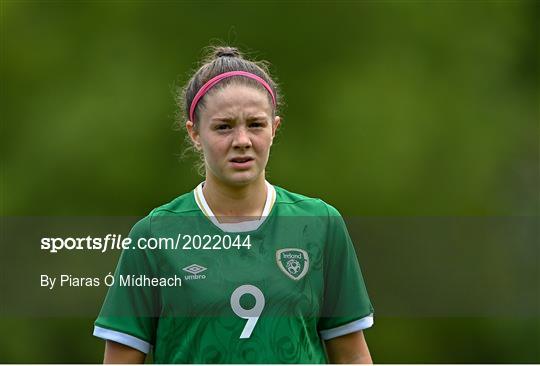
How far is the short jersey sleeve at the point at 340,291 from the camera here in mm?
4336

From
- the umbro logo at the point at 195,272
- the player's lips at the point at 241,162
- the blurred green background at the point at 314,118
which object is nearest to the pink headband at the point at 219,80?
the player's lips at the point at 241,162

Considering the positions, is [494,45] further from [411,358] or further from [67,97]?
[67,97]

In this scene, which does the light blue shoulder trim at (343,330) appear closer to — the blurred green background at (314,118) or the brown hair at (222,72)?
the brown hair at (222,72)

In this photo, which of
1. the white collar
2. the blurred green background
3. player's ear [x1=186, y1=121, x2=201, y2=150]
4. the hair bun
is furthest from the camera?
the blurred green background

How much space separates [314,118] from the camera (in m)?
10.9

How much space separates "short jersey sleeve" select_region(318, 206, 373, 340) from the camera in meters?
4.34

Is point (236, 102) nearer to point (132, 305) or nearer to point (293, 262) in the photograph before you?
point (293, 262)

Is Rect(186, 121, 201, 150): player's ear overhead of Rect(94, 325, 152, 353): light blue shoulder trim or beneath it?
overhead

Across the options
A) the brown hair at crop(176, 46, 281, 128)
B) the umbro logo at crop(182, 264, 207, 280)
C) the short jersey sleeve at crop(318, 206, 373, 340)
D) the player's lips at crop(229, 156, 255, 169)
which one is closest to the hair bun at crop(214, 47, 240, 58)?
the brown hair at crop(176, 46, 281, 128)

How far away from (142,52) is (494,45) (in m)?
3.33

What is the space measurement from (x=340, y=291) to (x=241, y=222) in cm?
44

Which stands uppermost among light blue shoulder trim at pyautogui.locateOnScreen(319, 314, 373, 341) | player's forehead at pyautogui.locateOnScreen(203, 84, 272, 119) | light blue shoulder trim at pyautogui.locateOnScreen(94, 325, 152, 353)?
player's forehead at pyautogui.locateOnScreen(203, 84, 272, 119)

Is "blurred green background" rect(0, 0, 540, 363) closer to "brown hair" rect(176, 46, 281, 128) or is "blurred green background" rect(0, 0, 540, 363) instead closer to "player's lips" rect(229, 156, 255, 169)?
"brown hair" rect(176, 46, 281, 128)

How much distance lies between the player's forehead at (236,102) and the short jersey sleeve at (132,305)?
A: 0.48m
